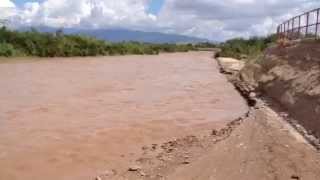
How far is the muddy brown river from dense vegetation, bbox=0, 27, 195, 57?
34749 mm

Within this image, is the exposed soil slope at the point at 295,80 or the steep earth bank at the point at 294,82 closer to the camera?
the steep earth bank at the point at 294,82

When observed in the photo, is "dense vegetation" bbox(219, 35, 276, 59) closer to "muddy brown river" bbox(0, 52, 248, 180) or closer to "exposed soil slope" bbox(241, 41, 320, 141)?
"muddy brown river" bbox(0, 52, 248, 180)

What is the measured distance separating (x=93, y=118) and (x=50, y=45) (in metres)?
57.7

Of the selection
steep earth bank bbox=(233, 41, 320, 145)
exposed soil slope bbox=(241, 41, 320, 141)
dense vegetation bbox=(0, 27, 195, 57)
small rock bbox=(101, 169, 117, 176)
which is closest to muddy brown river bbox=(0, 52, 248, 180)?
small rock bbox=(101, 169, 117, 176)

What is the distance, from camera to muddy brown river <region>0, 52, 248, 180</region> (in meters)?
15.2

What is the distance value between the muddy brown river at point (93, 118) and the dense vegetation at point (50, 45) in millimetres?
34749

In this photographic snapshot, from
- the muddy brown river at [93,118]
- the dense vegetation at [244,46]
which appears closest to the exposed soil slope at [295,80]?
the muddy brown river at [93,118]

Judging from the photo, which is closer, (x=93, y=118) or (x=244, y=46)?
(x=93, y=118)

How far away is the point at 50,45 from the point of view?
78.7 m

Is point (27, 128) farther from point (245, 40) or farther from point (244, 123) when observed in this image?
point (245, 40)

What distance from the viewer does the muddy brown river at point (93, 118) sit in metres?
15.2

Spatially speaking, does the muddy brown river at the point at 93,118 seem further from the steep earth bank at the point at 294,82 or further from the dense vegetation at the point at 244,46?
the dense vegetation at the point at 244,46

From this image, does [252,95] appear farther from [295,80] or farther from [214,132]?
[214,132]

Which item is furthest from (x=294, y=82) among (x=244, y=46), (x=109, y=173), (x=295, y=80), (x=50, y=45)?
(x=244, y=46)
